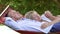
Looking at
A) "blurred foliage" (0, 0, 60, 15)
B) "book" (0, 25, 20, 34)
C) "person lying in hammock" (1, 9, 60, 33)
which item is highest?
"blurred foliage" (0, 0, 60, 15)

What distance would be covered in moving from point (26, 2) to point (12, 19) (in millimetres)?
730

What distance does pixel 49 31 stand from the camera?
1515 millimetres

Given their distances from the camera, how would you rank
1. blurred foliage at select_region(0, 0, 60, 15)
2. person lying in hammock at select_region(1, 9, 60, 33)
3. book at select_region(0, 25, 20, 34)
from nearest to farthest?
book at select_region(0, 25, 20, 34) < person lying in hammock at select_region(1, 9, 60, 33) < blurred foliage at select_region(0, 0, 60, 15)

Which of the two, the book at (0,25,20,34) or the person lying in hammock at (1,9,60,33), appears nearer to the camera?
the book at (0,25,20,34)

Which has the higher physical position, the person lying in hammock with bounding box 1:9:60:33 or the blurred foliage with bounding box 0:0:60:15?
the blurred foliage with bounding box 0:0:60:15

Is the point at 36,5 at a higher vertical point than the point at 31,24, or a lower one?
higher

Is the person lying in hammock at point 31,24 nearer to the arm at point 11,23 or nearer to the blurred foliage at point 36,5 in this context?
the arm at point 11,23

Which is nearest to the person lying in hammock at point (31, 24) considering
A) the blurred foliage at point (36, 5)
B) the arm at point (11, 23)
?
the arm at point (11, 23)

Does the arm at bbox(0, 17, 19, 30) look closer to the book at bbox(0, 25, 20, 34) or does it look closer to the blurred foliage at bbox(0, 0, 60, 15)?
the book at bbox(0, 25, 20, 34)

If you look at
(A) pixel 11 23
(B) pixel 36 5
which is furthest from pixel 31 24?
(B) pixel 36 5

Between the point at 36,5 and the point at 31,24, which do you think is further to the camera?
the point at 36,5

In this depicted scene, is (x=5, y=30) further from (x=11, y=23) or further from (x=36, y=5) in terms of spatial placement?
(x=36, y=5)

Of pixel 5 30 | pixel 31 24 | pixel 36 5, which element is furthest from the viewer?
pixel 36 5

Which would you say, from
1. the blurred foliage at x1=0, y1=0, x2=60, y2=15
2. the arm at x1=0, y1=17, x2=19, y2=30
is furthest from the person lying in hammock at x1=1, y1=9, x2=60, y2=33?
the blurred foliage at x1=0, y1=0, x2=60, y2=15
